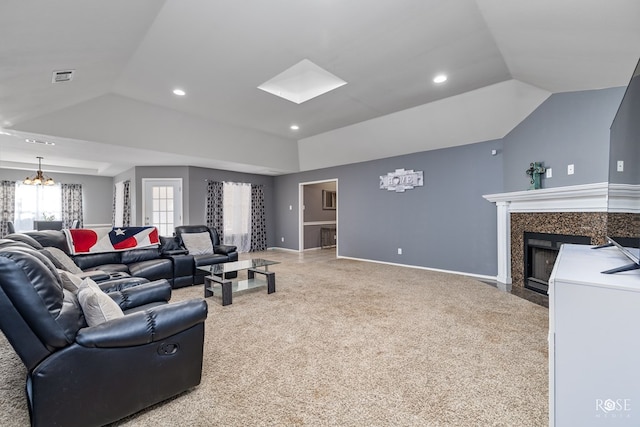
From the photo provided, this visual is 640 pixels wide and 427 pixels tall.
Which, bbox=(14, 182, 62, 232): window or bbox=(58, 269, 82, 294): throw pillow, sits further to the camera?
bbox=(14, 182, 62, 232): window

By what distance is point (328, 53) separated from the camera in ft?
10.1

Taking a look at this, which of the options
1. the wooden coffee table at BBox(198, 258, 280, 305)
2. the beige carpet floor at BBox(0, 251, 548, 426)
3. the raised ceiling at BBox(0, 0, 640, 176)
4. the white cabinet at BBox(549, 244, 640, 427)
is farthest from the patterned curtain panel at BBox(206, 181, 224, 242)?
the white cabinet at BBox(549, 244, 640, 427)

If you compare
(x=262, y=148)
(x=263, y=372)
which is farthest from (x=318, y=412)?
(x=262, y=148)

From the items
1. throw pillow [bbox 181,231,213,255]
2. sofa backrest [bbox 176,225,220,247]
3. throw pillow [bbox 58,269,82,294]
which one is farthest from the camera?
sofa backrest [bbox 176,225,220,247]

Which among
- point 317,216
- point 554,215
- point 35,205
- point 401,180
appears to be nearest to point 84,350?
point 554,215

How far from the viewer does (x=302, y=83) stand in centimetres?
415

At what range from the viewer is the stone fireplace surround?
6.17 ft

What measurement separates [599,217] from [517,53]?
1995 mm

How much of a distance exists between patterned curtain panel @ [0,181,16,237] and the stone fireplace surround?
1152 centimetres

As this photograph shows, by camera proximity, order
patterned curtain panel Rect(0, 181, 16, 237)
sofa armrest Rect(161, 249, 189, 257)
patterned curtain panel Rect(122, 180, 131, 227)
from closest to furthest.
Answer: sofa armrest Rect(161, 249, 189, 257) → patterned curtain panel Rect(122, 180, 131, 227) → patterned curtain panel Rect(0, 181, 16, 237)

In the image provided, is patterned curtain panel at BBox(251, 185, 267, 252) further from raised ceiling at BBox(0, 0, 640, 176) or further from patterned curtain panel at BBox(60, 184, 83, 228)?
patterned curtain panel at BBox(60, 184, 83, 228)

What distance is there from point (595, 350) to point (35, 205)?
38.4 feet

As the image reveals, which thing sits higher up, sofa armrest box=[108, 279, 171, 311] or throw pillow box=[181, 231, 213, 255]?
throw pillow box=[181, 231, 213, 255]

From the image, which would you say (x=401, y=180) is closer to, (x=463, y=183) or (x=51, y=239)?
(x=463, y=183)
